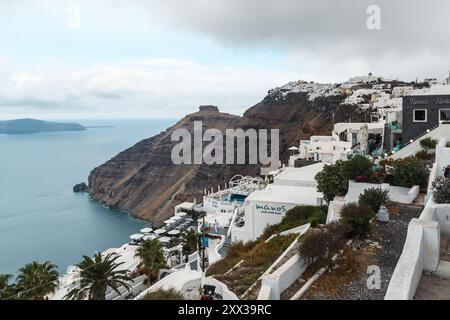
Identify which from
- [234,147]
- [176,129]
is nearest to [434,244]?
[234,147]

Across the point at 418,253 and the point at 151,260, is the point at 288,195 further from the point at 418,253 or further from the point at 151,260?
the point at 418,253

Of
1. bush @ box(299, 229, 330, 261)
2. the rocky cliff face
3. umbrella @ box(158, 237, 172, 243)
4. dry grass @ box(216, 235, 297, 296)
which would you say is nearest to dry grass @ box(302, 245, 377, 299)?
bush @ box(299, 229, 330, 261)

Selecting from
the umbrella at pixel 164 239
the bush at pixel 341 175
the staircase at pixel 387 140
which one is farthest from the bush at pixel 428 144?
the umbrella at pixel 164 239

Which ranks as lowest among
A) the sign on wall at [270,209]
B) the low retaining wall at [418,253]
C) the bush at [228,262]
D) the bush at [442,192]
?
the bush at [228,262]

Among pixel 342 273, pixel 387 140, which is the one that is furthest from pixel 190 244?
pixel 342 273

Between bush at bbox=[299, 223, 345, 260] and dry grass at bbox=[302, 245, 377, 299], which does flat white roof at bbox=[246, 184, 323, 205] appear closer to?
bush at bbox=[299, 223, 345, 260]

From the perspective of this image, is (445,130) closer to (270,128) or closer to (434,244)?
(434,244)

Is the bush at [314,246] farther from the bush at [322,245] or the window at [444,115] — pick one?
the window at [444,115]
